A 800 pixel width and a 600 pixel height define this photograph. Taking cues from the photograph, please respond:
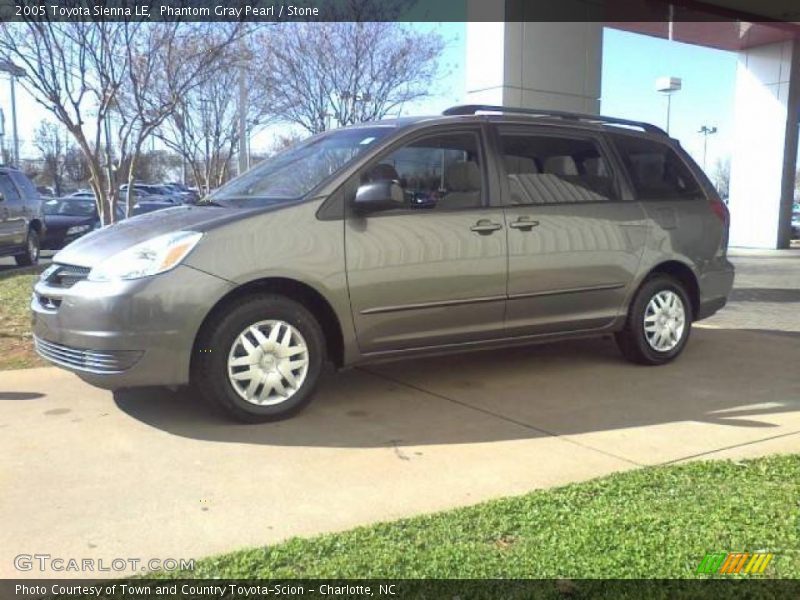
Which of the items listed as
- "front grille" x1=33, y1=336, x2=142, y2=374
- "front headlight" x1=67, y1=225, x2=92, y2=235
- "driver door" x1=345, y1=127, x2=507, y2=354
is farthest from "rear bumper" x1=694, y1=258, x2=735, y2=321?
"front headlight" x1=67, y1=225, x2=92, y2=235

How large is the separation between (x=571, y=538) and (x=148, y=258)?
2675 mm

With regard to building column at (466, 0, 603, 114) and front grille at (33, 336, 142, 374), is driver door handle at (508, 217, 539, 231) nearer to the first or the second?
front grille at (33, 336, 142, 374)

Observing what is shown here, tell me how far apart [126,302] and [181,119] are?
17.3 m

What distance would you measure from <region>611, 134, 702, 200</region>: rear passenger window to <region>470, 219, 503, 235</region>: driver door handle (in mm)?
1499

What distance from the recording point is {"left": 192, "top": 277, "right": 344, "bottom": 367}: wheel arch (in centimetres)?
445

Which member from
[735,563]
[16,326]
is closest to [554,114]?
[735,563]

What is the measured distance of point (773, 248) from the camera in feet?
65.2

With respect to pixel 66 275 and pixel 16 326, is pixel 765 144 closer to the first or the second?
pixel 16 326

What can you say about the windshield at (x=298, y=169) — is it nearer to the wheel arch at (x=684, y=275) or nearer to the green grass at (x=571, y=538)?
the green grass at (x=571, y=538)

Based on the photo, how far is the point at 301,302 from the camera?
4.75 meters

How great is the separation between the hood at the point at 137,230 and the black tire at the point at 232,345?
0.50 meters

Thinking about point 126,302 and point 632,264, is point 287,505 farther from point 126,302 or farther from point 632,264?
point 632,264

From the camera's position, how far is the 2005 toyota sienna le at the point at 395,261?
4.34 metres

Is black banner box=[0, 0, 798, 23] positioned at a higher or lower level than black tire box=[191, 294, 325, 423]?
higher
